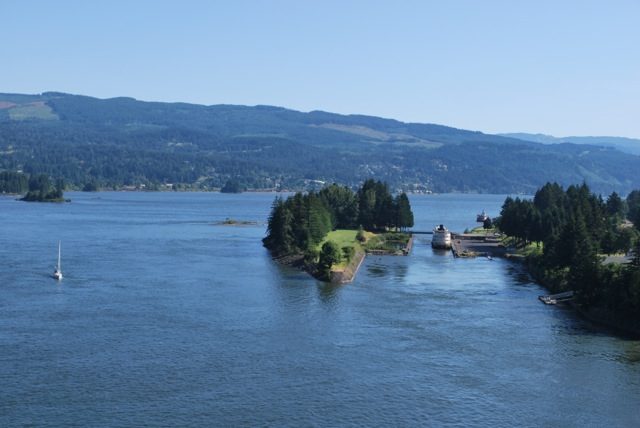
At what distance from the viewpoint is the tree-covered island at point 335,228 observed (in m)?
84.2

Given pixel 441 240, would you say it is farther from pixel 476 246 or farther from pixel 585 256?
pixel 585 256

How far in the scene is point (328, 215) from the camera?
118m

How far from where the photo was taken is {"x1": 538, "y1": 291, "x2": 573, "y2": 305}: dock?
6850 cm

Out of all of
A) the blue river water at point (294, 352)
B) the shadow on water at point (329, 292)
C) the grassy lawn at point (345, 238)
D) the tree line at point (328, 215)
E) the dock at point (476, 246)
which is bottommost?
the blue river water at point (294, 352)

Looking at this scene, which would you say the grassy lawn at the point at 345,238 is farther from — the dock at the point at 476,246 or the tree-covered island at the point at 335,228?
the dock at the point at 476,246

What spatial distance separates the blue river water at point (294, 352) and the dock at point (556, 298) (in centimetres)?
133

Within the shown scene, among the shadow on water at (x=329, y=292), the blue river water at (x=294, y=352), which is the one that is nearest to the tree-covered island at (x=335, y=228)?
the shadow on water at (x=329, y=292)

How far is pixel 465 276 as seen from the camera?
8650 centimetres

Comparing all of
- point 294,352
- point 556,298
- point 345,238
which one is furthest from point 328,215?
point 294,352

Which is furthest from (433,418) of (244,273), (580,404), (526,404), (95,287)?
(244,273)

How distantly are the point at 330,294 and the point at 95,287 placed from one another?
2011cm

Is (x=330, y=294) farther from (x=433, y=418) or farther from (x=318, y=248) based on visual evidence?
(x=433, y=418)

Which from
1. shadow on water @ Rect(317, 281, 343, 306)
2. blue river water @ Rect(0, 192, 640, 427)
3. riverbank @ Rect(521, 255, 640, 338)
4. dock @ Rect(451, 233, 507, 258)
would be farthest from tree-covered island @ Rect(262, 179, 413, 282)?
riverbank @ Rect(521, 255, 640, 338)

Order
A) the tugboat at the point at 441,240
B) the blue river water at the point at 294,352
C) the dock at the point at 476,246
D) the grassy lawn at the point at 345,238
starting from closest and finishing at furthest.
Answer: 1. the blue river water at the point at 294,352
2. the grassy lawn at the point at 345,238
3. the dock at the point at 476,246
4. the tugboat at the point at 441,240
